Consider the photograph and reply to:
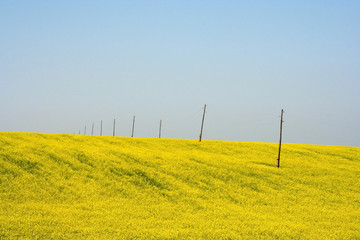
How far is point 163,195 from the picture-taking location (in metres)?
23.4

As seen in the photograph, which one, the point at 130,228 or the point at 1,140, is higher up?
the point at 1,140

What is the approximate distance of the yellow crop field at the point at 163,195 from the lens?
54.7ft

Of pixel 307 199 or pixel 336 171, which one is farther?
pixel 336 171

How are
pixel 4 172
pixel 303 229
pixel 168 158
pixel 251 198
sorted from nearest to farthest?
pixel 303 229 < pixel 4 172 < pixel 251 198 < pixel 168 158

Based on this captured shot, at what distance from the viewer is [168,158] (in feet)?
107

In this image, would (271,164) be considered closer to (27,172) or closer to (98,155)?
(98,155)

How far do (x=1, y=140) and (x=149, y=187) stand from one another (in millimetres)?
14941

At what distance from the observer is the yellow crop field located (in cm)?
1669

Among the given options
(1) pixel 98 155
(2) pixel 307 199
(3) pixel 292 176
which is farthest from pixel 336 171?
(1) pixel 98 155

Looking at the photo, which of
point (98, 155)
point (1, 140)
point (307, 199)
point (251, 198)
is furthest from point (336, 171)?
point (1, 140)

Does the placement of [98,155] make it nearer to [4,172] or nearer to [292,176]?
[4,172]

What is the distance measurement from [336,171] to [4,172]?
2941 centimetres

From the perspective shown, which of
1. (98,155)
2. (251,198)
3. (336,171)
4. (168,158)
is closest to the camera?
(251,198)

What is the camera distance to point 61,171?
82.0ft
